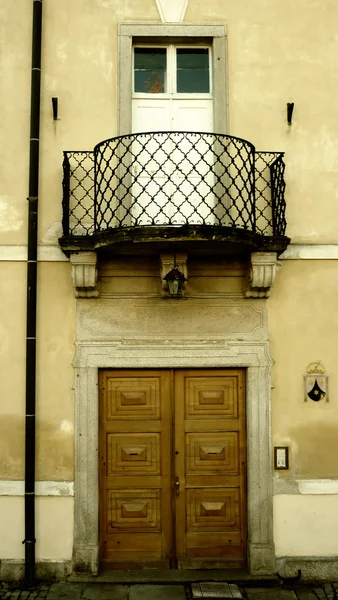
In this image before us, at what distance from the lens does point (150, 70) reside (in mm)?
7402

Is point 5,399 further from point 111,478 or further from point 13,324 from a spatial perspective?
point 111,478

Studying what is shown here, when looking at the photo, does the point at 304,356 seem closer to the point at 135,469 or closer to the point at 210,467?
the point at 210,467

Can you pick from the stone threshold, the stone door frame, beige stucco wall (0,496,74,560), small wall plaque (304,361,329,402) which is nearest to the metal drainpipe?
beige stucco wall (0,496,74,560)

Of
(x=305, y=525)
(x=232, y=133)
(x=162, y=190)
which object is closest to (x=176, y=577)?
(x=305, y=525)

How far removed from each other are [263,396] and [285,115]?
11.3 ft

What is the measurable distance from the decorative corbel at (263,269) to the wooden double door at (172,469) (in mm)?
1104

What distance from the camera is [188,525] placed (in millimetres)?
6961

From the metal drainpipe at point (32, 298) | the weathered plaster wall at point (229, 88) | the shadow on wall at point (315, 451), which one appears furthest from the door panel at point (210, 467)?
the weathered plaster wall at point (229, 88)

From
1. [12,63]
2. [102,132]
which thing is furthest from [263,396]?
[12,63]

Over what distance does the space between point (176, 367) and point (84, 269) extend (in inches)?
62.8

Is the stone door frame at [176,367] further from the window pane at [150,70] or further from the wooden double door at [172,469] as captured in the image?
the window pane at [150,70]

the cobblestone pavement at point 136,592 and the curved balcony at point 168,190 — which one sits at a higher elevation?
the curved balcony at point 168,190

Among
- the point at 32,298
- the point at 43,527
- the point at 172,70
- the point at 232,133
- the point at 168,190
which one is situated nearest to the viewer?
the point at 43,527

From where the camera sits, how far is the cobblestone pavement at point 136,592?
630 cm
